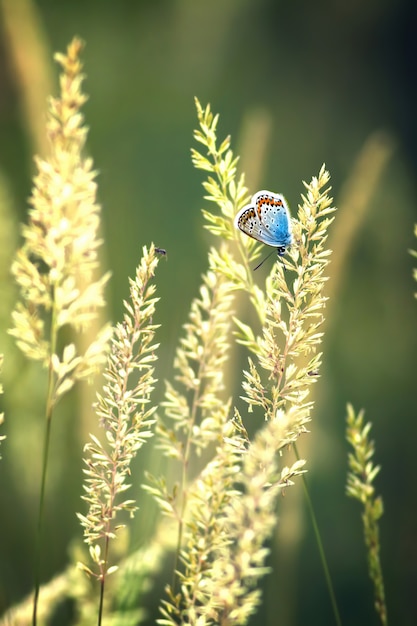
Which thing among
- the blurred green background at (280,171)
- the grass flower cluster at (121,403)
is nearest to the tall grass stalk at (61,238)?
the grass flower cluster at (121,403)

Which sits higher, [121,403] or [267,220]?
[267,220]

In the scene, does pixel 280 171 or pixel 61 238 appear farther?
pixel 280 171

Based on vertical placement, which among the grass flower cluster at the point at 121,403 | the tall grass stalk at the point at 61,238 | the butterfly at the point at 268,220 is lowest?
the grass flower cluster at the point at 121,403

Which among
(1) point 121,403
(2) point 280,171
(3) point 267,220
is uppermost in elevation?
(2) point 280,171

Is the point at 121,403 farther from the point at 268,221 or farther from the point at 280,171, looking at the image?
the point at 280,171

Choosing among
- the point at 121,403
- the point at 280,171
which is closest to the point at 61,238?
the point at 121,403

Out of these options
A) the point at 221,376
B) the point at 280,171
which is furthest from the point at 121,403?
the point at 280,171

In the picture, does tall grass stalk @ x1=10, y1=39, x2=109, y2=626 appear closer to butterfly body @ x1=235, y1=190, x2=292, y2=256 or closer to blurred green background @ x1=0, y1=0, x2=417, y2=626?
butterfly body @ x1=235, y1=190, x2=292, y2=256

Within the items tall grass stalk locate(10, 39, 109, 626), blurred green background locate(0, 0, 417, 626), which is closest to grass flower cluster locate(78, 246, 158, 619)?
tall grass stalk locate(10, 39, 109, 626)

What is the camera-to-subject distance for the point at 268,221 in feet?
1.15

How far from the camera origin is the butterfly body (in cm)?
34

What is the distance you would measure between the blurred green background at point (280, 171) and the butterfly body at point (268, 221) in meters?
0.21

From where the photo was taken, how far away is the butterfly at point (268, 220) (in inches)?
13.2

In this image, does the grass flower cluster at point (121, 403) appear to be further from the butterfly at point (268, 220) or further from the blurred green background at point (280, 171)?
the blurred green background at point (280, 171)
